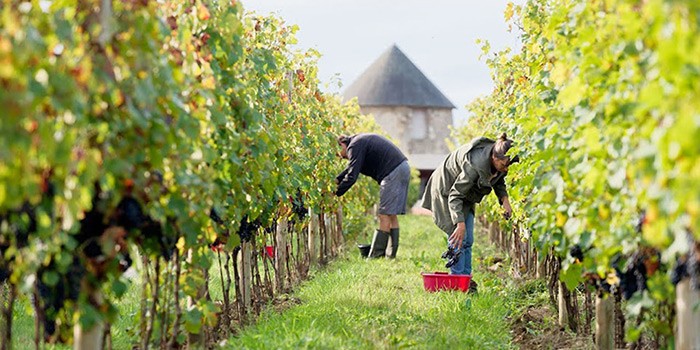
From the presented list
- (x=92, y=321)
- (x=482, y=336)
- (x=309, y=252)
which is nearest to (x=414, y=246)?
(x=309, y=252)

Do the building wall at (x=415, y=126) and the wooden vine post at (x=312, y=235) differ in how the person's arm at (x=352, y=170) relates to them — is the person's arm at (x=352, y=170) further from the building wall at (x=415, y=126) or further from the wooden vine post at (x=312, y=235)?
the building wall at (x=415, y=126)

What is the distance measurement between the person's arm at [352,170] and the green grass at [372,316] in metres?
0.87

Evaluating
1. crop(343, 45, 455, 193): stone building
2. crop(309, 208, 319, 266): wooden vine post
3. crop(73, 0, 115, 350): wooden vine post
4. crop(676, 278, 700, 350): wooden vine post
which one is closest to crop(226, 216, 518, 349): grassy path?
crop(309, 208, 319, 266): wooden vine post

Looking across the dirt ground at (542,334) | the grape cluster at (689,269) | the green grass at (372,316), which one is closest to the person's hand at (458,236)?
the green grass at (372,316)

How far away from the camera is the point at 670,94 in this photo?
2.43 meters

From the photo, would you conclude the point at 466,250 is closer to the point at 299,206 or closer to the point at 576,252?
the point at 299,206

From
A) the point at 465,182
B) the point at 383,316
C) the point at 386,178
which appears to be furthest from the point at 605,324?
the point at 386,178

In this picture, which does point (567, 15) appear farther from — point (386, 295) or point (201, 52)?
point (386, 295)

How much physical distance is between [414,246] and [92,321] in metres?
10.2

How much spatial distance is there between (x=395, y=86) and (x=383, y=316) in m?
36.0

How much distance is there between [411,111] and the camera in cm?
4109

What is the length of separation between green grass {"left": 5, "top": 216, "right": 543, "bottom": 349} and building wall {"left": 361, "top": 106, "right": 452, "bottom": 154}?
31.0 m

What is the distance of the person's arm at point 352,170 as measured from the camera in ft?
31.0

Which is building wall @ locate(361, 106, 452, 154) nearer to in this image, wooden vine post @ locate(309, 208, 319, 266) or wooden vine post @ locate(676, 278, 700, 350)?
wooden vine post @ locate(309, 208, 319, 266)
